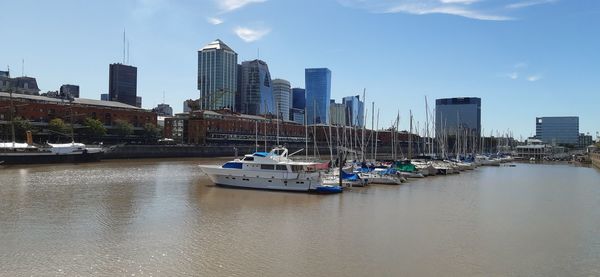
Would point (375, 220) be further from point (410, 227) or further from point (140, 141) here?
point (140, 141)

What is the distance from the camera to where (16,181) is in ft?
176

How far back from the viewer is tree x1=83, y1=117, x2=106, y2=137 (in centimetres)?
11996

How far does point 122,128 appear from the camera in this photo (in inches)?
5089

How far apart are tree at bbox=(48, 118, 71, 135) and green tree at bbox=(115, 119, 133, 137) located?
15.4 meters

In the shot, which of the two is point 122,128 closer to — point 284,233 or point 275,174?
point 275,174

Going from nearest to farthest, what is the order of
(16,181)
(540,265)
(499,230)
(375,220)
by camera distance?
(540,265), (499,230), (375,220), (16,181)

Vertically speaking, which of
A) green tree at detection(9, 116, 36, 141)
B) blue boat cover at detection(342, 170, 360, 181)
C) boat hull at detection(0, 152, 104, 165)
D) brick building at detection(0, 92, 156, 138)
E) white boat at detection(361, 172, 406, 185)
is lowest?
white boat at detection(361, 172, 406, 185)

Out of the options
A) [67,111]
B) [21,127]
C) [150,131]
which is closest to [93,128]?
[67,111]

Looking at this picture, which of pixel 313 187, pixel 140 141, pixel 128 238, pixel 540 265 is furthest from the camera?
pixel 140 141

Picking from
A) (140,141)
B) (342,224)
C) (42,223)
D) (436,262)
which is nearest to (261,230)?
(342,224)

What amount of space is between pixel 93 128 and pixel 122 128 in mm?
10049

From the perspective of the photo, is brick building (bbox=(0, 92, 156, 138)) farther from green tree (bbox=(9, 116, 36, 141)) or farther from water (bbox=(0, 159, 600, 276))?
water (bbox=(0, 159, 600, 276))

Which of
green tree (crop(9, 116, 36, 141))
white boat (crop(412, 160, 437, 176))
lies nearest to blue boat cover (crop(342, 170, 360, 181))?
white boat (crop(412, 160, 437, 176))

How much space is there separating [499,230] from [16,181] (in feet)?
163
